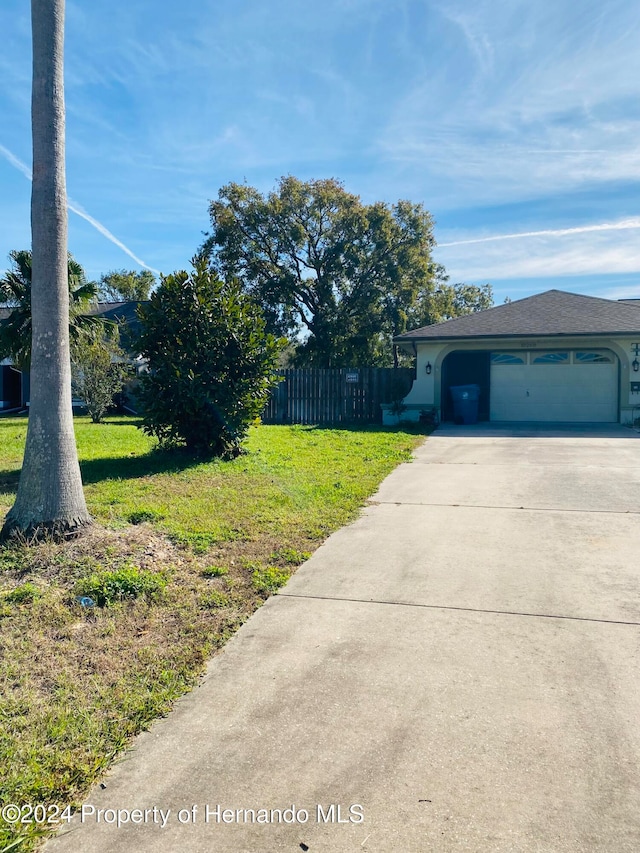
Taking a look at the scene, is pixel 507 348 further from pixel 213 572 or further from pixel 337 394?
pixel 213 572

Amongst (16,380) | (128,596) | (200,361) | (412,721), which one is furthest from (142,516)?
(16,380)

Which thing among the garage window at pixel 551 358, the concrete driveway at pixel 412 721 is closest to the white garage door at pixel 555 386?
the garage window at pixel 551 358

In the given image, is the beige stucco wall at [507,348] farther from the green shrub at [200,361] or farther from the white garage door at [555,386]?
the green shrub at [200,361]

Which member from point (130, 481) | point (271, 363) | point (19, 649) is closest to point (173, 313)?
point (271, 363)

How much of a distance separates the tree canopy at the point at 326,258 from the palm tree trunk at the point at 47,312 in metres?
25.4

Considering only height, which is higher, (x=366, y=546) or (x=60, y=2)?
(x=60, y=2)

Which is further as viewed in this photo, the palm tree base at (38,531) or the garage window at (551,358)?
the garage window at (551,358)

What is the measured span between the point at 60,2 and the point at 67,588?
4853mm

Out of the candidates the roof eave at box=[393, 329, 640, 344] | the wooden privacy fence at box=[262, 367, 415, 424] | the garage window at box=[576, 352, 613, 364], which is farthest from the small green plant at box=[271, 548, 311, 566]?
the garage window at box=[576, 352, 613, 364]

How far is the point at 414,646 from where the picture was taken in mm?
3777

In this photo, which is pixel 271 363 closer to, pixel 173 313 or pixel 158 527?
pixel 173 313

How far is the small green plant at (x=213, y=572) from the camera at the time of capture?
4.99m

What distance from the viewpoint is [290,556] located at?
17.9ft

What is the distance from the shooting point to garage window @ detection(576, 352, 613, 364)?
702 inches
